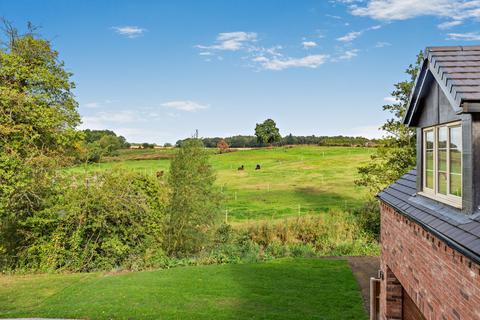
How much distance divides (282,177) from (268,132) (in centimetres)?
4275

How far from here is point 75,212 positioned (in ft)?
64.3

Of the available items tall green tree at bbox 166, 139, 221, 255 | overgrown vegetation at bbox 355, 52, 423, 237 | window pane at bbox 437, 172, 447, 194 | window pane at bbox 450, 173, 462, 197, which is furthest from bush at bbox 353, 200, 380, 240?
window pane at bbox 450, 173, 462, 197

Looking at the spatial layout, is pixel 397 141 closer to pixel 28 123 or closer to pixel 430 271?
pixel 430 271

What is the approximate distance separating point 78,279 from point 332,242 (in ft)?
48.0

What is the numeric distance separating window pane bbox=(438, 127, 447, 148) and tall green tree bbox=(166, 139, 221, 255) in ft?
55.9

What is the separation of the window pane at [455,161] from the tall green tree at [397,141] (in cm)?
2028

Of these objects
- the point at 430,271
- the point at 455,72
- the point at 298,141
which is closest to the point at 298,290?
the point at 430,271

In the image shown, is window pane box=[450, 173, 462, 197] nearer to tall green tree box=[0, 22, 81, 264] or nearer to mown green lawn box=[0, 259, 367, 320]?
mown green lawn box=[0, 259, 367, 320]

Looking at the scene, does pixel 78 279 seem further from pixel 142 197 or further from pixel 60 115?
pixel 60 115

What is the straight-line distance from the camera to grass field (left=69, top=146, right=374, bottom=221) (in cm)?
3450

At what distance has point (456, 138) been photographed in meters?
5.04

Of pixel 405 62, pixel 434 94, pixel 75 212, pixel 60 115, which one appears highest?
pixel 405 62

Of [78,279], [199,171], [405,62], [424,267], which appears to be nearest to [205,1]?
[199,171]

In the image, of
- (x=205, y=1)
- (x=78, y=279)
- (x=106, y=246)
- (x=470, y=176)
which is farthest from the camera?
(x=205, y=1)
